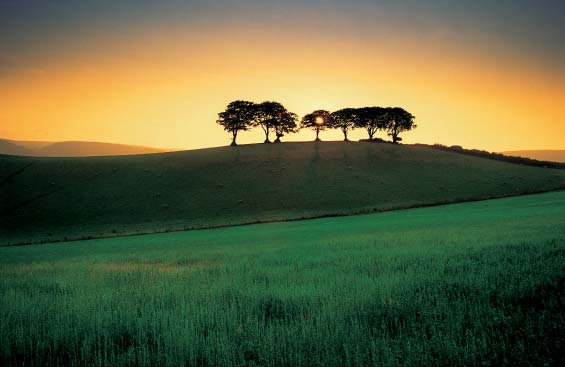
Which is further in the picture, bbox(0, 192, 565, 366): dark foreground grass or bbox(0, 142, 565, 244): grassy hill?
bbox(0, 142, 565, 244): grassy hill

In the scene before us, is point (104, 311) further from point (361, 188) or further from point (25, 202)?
point (25, 202)

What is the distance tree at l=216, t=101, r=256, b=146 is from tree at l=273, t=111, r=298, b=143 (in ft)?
24.5

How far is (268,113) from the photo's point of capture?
335 ft

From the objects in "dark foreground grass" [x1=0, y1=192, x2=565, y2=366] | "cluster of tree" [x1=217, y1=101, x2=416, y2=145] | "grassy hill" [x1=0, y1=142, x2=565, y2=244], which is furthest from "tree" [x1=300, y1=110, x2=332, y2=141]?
"dark foreground grass" [x1=0, y1=192, x2=565, y2=366]

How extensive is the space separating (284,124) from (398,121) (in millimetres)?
36795

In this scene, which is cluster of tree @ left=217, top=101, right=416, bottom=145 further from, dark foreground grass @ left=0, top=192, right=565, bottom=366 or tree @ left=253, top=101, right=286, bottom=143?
dark foreground grass @ left=0, top=192, right=565, bottom=366

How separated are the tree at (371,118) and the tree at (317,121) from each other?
9.24m

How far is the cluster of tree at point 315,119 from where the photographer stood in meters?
101

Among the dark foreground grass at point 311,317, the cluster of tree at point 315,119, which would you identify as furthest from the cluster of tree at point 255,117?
the dark foreground grass at point 311,317

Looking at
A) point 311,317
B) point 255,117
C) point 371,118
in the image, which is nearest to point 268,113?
point 255,117

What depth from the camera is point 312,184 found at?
200 ft

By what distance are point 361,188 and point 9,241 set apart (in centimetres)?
4665

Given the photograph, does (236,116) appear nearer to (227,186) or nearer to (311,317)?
(227,186)

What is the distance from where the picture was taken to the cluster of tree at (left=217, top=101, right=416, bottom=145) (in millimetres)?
100625
